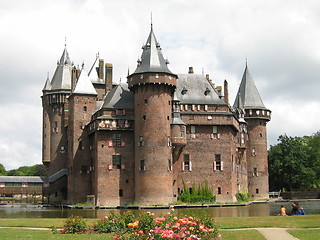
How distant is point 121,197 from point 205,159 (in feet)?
37.6

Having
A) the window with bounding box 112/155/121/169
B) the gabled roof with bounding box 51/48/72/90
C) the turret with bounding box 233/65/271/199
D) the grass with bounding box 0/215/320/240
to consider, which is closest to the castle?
the window with bounding box 112/155/121/169

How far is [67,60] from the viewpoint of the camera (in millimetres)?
80562

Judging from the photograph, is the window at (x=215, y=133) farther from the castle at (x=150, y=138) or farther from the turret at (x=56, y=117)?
the turret at (x=56, y=117)

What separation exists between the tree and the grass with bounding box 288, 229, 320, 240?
2460 inches

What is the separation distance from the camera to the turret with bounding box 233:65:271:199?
2894 inches

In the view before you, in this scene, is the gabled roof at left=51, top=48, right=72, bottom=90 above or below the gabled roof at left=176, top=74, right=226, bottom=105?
above

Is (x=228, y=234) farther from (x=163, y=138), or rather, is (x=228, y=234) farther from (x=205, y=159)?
(x=205, y=159)

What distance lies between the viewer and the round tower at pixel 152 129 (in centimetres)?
5466

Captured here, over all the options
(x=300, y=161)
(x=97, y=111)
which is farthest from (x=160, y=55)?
(x=300, y=161)

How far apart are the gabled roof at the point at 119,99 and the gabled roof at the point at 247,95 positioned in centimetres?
2075

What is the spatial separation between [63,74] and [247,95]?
2881 cm

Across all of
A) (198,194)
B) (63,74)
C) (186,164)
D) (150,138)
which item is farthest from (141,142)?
(63,74)

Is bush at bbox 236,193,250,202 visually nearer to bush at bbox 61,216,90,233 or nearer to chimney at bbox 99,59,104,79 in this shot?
chimney at bbox 99,59,104,79

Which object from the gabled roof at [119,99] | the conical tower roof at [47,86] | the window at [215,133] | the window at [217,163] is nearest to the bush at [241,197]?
the window at [217,163]
